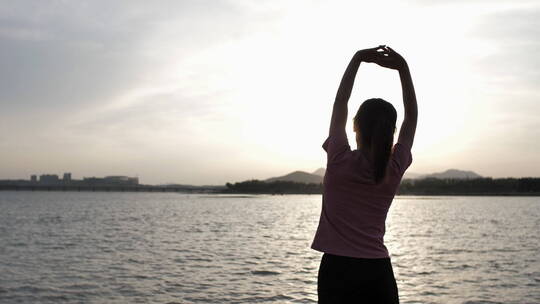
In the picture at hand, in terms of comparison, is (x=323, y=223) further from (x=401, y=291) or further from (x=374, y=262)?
(x=401, y=291)

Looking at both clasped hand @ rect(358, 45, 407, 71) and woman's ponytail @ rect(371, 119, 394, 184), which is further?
clasped hand @ rect(358, 45, 407, 71)

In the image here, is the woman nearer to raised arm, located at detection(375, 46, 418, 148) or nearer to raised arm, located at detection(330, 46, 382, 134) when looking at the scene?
raised arm, located at detection(330, 46, 382, 134)

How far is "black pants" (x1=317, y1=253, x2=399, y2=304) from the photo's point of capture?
2.79 meters

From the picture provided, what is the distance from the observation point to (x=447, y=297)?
1614 centimetres

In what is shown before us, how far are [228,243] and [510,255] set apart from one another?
14.9m

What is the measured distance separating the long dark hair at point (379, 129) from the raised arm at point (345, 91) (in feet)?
0.33

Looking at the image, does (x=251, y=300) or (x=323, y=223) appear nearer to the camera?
(x=323, y=223)

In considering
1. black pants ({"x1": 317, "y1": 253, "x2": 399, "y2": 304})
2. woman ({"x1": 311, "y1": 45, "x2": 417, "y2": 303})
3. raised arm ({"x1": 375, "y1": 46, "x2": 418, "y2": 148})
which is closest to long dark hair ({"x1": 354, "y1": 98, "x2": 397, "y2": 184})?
woman ({"x1": 311, "y1": 45, "x2": 417, "y2": 303})

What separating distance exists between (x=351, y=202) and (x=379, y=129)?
40 cm

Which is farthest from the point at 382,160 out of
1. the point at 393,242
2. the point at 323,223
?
the point at 393,242

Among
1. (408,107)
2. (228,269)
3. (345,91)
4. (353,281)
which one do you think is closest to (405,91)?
(408,107)

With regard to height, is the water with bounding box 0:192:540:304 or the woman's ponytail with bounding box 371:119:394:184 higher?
the woman's ponytail with bounding box 371:119:394:184

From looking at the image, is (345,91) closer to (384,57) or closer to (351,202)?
(384,57)

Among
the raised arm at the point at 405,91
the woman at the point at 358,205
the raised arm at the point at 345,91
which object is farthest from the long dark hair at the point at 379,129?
the raised arm at the point at 405,91
